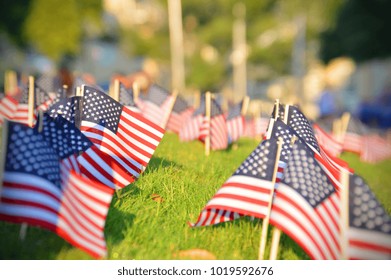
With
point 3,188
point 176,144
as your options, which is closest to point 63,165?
point 3,188

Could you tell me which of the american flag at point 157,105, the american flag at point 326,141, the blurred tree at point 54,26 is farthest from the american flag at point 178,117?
the blurred tree at point 54,26

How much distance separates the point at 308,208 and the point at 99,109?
3.02 metres

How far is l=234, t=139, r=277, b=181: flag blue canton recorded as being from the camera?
15.8 ft

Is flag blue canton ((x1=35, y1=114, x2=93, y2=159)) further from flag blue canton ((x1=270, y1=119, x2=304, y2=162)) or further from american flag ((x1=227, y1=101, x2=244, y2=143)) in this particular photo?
american flag ((x1=227, y1=101, x2=244, y2=143))

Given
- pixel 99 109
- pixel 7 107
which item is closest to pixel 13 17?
pixel 7 107

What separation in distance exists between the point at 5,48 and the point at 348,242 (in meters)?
39.8

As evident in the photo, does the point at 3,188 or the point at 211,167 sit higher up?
the point at 211,167

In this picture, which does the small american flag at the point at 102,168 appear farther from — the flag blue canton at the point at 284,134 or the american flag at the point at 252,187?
the flag blue canton at the point at 284,134

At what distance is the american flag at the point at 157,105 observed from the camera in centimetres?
1087

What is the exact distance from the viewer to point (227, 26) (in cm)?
3900

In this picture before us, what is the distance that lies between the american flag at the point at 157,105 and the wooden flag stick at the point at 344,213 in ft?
21.9

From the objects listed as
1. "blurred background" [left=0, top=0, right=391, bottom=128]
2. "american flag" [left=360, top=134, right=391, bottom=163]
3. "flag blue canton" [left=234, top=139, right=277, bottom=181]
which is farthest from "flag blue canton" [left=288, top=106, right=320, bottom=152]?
"blurred background" [left=0, top=0, right=391, bottom=128]

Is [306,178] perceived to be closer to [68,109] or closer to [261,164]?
[261,164]

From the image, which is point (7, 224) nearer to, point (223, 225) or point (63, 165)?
point (63, 165)
